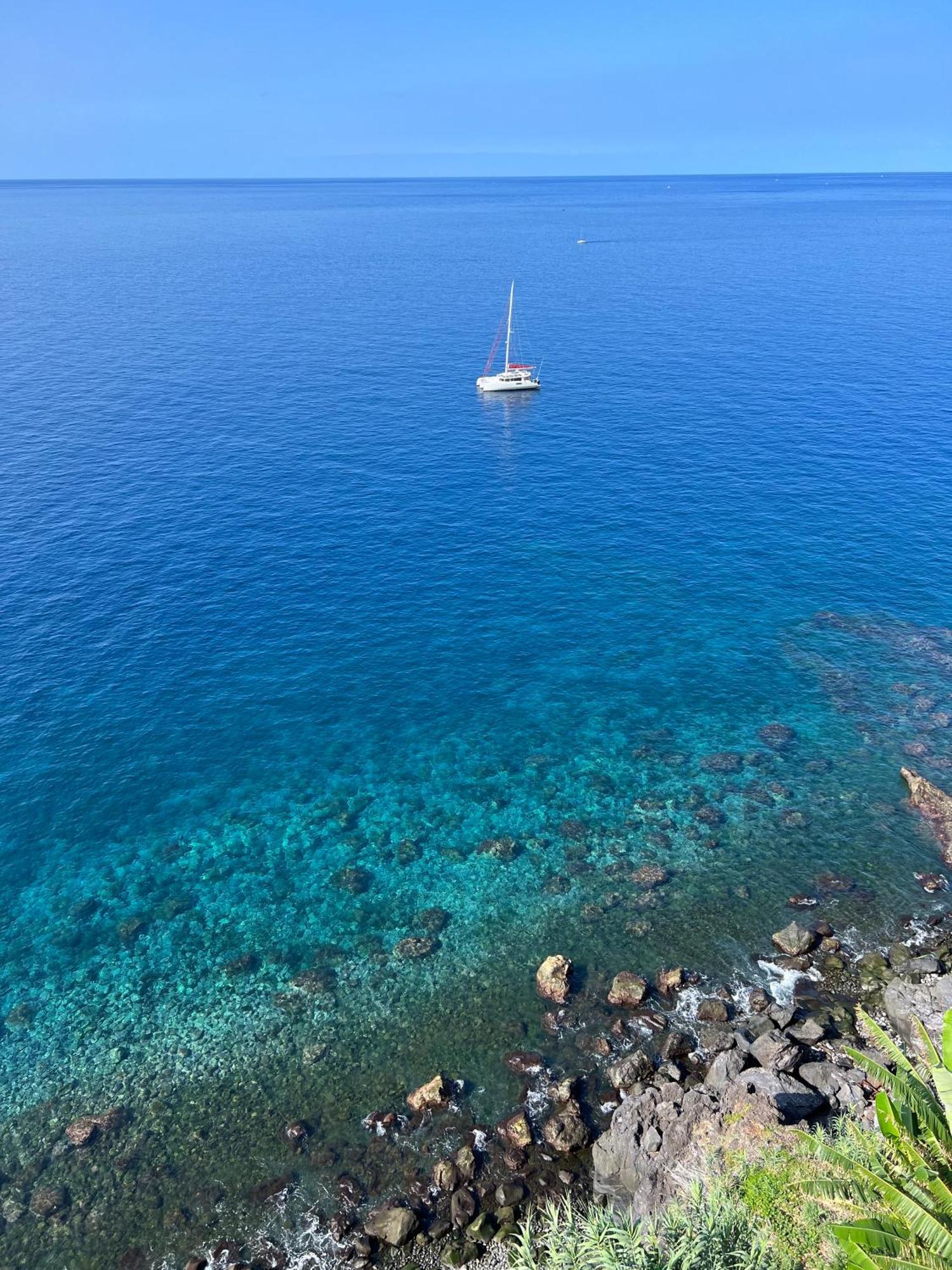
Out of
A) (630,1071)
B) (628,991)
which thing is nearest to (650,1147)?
(630,1071)

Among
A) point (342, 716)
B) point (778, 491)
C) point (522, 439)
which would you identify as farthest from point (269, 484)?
point (778, 491)

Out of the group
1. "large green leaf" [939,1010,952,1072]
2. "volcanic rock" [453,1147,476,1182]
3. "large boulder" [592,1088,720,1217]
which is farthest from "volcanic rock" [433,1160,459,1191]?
"large green leaf" [939,1010,952,1072]

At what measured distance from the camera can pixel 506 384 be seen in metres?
148

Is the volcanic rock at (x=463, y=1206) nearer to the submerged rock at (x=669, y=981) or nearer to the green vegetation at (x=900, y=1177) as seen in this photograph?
the submerged rock at (x=669, y=981)

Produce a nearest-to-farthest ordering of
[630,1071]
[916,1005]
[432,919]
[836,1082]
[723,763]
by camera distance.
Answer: [836,1082] < [630,1071] < [916,1005] < [432,919] < [723,763]

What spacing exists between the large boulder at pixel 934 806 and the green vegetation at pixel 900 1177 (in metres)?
35.0

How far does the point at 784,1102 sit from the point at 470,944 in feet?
67.4

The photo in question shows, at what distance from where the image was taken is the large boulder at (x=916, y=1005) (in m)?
45.0

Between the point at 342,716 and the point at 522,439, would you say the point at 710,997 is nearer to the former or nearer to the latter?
the point at 342,716

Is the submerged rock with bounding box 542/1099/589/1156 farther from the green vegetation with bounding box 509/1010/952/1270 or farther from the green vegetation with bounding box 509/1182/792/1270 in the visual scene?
the green vegetation with bounding box 509/1182/792/1270

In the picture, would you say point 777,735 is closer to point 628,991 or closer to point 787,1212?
point 628,991

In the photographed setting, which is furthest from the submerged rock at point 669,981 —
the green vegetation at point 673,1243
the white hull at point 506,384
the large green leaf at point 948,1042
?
the white hull at point 506,384

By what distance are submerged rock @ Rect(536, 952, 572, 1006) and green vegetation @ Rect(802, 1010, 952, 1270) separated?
20.6m

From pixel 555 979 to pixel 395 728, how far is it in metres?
28.6
